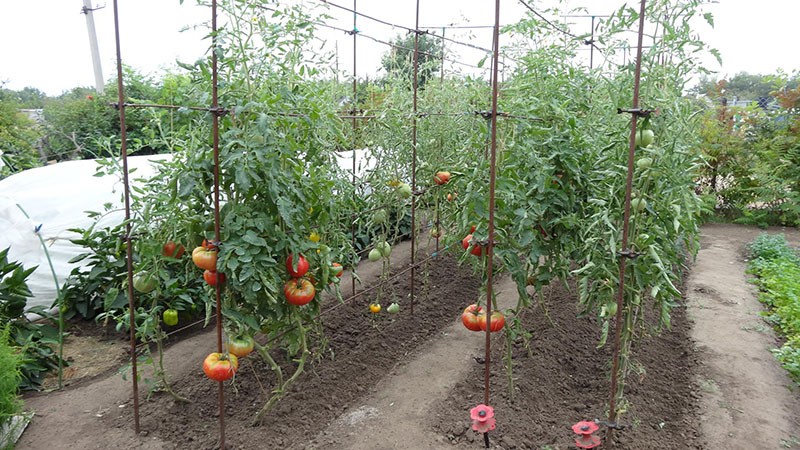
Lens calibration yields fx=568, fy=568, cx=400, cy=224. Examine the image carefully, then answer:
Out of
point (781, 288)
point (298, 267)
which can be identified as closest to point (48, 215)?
point (298, 267)

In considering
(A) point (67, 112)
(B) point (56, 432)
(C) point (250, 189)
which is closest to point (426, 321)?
(C) point (250, 189)

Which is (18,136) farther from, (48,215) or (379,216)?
(379,216)

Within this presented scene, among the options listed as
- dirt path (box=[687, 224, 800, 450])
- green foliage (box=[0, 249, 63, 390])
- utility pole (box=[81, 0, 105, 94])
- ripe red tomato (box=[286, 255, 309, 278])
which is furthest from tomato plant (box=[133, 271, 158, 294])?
utility pole (box=[81, 0, 105, 94])

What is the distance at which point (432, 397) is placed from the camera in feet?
9.29

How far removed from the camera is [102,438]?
2.46 m

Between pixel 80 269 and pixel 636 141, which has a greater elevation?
pixel 636 141

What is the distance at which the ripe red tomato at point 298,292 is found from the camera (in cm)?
234

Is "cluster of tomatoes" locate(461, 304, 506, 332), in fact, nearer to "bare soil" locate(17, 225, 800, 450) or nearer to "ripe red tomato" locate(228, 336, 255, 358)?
"bare soil" locate(17, 225, 800, 450)

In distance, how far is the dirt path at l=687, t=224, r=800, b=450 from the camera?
8.57 feet

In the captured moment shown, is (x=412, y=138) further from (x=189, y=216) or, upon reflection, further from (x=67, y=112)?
(x=67, y=112)

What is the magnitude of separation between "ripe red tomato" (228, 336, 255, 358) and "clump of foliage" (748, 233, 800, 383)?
2.97m

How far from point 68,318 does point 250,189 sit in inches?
86.3

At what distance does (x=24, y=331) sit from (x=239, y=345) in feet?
5.32

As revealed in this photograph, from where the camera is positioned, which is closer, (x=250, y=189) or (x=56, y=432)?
(x=250, y=189)
